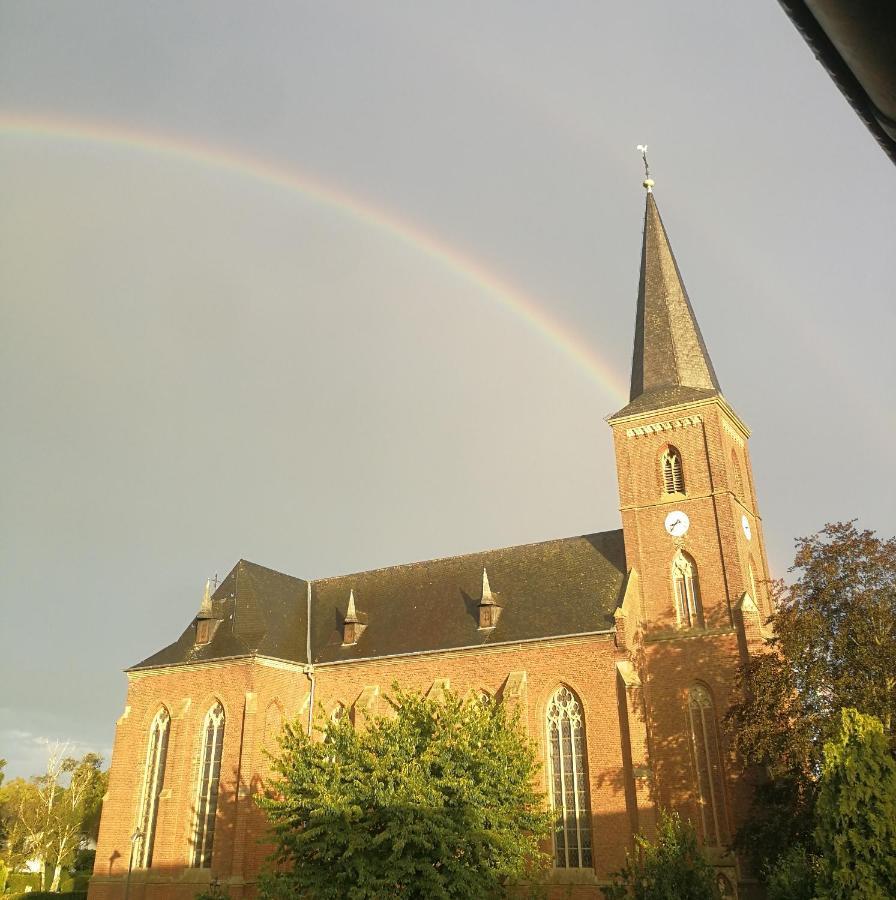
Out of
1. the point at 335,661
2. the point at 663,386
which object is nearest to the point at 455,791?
the point at 335,661

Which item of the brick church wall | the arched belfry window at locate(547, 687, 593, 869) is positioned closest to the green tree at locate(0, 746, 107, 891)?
the brick church wall

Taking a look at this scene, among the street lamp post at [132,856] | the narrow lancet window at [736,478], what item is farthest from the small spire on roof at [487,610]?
the street lamp post at [132,856]

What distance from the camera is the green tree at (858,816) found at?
58.6 feet

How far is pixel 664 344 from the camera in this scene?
37875mm

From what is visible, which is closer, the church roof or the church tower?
the church tower

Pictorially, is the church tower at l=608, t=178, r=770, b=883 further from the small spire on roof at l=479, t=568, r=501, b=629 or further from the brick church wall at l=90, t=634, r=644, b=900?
the small spire on roof at l=479, t=568, r=501, b=629

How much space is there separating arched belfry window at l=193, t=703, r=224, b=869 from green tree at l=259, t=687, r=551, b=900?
11.3m

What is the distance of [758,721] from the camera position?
25.5 metres

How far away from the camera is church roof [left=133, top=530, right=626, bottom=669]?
3422 cm

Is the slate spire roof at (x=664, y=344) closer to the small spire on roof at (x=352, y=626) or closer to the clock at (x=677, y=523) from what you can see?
the clock at (x=677, y=523)

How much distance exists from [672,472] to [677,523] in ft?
8.05

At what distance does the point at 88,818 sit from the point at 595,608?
52.3m

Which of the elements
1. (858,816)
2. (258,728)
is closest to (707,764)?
(858,816)

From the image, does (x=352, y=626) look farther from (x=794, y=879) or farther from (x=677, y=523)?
(x=794, y=879)
